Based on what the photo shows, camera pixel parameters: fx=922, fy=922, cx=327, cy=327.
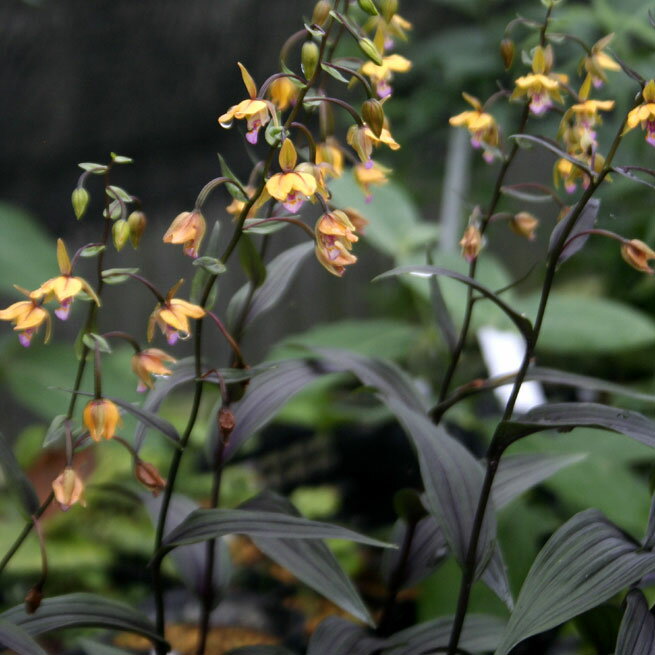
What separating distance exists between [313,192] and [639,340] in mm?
863

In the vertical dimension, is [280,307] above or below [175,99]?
below

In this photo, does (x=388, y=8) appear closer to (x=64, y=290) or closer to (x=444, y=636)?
(x=64, y=290)

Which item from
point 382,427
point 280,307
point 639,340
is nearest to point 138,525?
point 382,427

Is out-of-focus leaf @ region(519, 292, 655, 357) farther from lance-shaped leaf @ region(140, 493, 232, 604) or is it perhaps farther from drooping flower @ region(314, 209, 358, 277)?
drooping flower @ region(314, 209, 358, 277)

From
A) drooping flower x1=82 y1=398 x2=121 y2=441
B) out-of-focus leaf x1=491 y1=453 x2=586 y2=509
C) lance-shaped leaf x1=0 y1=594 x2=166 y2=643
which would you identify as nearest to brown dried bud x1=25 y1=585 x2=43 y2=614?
lance-shaped leaf x1=0 y1=594 x2=166 y2=643

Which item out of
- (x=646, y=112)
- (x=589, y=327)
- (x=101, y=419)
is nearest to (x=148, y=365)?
(x=101, y=419)

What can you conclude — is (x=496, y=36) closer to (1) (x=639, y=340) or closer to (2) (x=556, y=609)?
(1) (x=639, y=340)

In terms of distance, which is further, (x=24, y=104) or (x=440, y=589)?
(x=24, y=104)

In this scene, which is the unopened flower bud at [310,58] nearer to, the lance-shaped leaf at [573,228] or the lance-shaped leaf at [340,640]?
the lance-shaped leaf at [573,228]

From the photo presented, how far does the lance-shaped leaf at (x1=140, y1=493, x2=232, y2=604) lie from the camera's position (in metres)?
0.80

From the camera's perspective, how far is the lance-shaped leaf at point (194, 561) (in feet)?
2.61

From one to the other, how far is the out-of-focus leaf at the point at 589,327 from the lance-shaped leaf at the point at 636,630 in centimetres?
71

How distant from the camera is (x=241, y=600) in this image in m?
1.28

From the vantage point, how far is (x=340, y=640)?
722 mm
